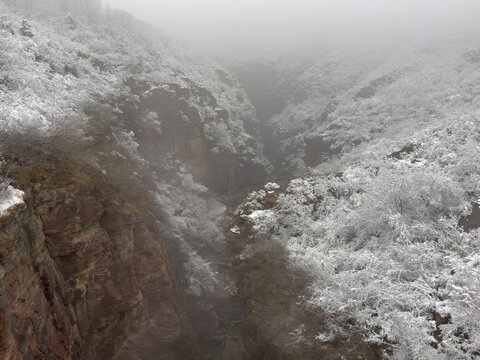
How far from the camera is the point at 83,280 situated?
1012cm

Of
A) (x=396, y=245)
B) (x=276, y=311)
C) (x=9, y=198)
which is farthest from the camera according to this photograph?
(x=276, y=311)

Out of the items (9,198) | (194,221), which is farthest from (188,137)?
(9,198)

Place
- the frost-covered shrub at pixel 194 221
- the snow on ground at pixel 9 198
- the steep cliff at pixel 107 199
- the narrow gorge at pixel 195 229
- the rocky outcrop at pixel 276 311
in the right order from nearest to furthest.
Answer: the snow on ground at pixel 9 198 → the narrow gorge at pixel 195 229 → the steep cliff at pixel 107 199 → the rocky outcrop at pixel 276 311 → the frost-covered shrub at pixel 194 221

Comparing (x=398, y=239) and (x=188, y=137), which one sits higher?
(x=398, y=239)

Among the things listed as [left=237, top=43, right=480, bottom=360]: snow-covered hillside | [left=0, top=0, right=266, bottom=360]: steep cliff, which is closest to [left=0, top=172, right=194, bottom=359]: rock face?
[left=0, top=0, right=266, bottom=360]: steep cliff

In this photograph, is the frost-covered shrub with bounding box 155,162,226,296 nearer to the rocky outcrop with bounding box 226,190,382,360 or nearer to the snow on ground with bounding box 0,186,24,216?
the rocky outcrop with bounding box 226,190,382,360

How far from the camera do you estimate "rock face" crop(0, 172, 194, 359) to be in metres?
6.95

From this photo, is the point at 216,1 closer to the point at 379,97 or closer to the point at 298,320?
the point at 379,97

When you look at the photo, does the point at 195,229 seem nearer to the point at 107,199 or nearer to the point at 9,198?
the point at 107,199

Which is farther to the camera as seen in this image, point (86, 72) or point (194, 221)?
point (86, 72)

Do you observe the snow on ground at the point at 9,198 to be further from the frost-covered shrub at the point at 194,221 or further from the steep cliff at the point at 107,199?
the frost-covered shrub at the point at 194,221

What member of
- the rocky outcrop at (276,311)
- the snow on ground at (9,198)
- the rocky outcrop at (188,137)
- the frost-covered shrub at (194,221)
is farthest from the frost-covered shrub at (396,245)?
the rocky outcrop at (188,137)

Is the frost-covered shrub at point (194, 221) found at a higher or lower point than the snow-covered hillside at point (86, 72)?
lower

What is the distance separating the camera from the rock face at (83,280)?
6945mm
